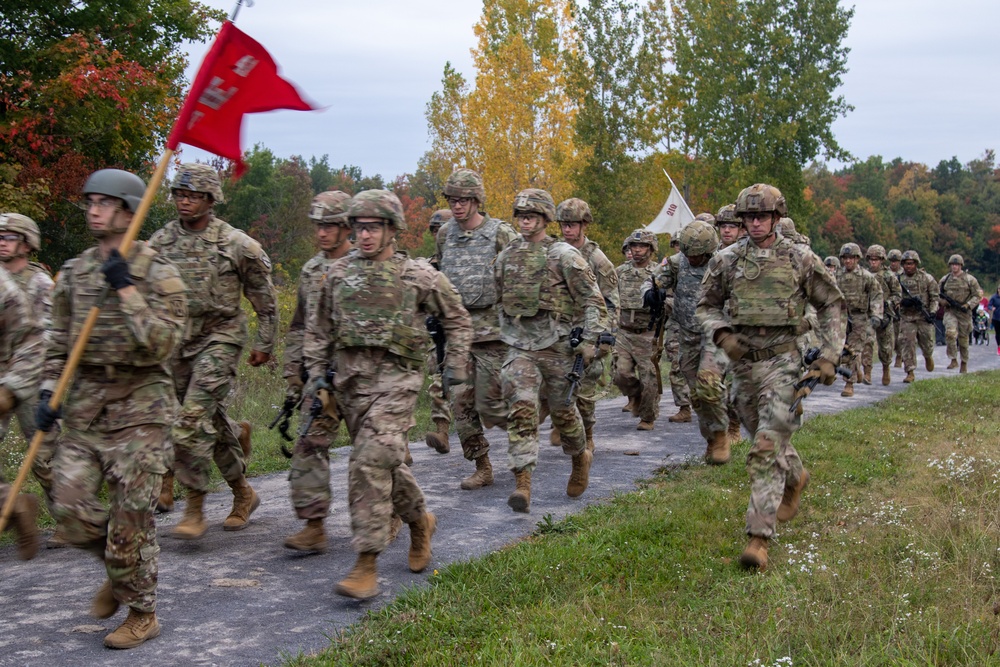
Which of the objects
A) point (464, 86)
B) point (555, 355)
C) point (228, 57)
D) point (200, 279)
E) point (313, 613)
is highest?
point (464, 86)

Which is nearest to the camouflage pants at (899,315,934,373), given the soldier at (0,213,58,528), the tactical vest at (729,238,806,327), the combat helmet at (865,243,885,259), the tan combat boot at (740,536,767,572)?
the combat helmet at (865,243,885,259)

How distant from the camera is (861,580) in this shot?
5.65 m

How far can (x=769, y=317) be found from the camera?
277 inches

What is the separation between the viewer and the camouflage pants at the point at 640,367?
498 inches

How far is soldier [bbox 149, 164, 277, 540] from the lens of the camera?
24.0ft

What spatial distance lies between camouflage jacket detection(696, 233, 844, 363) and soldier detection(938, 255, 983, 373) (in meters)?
14.7

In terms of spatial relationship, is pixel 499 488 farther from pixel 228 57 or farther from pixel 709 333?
pixel 228 57

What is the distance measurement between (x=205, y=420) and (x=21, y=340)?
133 centimetres

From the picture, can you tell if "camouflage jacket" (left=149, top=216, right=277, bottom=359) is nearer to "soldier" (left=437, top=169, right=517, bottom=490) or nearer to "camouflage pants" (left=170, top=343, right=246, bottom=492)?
"camouflage pants" (left=170, top=343, right=246, bottom=492)

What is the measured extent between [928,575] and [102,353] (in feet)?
15.4

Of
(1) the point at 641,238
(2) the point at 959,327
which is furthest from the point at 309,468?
(2) the point at 959,327

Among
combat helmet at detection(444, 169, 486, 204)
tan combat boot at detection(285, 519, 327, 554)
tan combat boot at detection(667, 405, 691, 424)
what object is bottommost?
tan combat boot at detection(285, 519, 327, 554)

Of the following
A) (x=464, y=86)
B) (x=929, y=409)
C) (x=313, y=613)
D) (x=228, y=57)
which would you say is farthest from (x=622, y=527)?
(x=464, y=86)

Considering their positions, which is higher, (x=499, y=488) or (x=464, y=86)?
(x=464, y=86)
